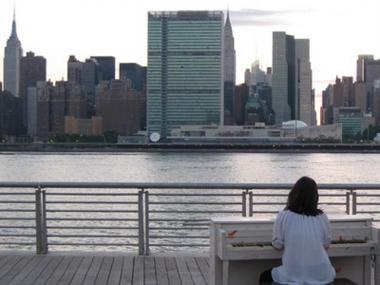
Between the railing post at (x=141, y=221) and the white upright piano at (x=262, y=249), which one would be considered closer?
the white upright piano at (x=262, y=249)

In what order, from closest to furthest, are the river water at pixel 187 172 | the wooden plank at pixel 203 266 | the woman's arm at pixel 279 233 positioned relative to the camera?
the woman's arm at pixel 279 233, the wooden plank at pixel 203 266, the river water at pixel 187 172

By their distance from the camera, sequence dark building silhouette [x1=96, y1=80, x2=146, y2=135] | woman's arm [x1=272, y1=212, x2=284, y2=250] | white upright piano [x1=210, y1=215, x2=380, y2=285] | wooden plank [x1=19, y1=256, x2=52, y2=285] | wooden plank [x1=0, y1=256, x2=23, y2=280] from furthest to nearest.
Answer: dark building silhouette [x1=96, y1=80, x2=146, y2=135] < wooden plank [x1=0, y1=256, x2=23, y2=280] < wooden plank [x1=19, y1=256, x2=52, y2=285] < white upright piano [x1=210, y1=215, x2=380, y2=285] < woman's arm [x1=272, y1=212, x2=284, y2=250]

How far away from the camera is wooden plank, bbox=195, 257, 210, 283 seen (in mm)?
8042

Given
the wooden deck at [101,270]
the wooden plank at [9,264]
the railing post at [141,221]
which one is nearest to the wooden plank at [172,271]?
the wooden deck at [101,270]

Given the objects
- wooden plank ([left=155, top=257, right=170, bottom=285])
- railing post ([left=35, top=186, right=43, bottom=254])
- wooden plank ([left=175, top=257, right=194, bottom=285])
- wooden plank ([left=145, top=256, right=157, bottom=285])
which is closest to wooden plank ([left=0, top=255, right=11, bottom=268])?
railing post ([left=35, top=186, right=43, bottom=254])

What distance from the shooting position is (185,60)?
654ft

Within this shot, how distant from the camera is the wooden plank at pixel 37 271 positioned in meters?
7.73

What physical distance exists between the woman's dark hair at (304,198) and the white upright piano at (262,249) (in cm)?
36

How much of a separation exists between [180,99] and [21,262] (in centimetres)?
18388

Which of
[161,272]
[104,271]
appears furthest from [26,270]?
[161,272]

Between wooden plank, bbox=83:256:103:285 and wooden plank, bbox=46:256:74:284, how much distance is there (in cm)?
26

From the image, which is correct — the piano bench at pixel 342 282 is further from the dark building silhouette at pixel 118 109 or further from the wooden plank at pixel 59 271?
the dark building silhouette at pixel 118 109

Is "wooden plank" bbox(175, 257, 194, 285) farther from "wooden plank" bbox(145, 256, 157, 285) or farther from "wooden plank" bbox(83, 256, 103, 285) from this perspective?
"wooden plank" bbox(83, 256, 103, 285)

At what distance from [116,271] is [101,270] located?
16 cm
